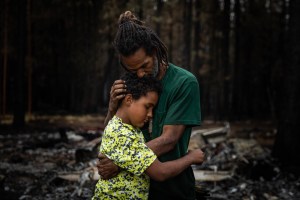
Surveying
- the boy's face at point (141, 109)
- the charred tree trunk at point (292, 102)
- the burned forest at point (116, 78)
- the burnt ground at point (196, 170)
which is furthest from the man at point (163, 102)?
the charred tree trunk at point (292, 102)

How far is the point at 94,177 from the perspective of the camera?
28.7 ft

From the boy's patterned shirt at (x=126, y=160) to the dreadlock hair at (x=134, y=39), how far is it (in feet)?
1.77

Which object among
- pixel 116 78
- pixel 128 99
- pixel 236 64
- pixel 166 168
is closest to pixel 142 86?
pixel 128 99

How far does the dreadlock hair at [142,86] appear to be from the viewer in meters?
3.09

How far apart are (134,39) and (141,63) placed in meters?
0.19

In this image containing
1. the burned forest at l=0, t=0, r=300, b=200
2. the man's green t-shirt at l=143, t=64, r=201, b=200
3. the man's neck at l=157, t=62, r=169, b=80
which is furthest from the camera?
the burned forest at l=0, t=0, r=300, b=200

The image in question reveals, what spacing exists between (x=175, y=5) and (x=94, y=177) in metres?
28.4

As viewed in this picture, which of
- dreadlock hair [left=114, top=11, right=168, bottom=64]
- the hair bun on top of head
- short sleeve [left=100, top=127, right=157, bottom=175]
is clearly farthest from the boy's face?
the hair bun on top of head

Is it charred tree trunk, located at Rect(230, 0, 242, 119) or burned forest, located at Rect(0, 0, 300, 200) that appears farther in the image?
charred tree trunk, located at Rect(230, 0, 242, 119)

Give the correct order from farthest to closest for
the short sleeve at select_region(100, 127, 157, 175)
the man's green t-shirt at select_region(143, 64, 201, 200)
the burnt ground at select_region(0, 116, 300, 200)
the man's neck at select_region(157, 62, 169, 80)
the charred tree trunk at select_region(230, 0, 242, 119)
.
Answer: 1. the charred tree trunk at select_region(230, 0, 242, 119)
2. the burnt ground at select_region(0, 116, 300, 200)
3. the man's neck at select_region(157, 62, 169, 80)
4. the man's green t-shirt at select_region(143, 64, 201, 200)
5. the short sleeve at select_region(100, 127, 157, 175)

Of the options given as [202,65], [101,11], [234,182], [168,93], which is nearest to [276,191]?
[234,182]

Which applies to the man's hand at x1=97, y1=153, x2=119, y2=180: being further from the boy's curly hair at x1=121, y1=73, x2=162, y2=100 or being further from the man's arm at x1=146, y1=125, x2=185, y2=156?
the boy's curly hair at x1=121, y1=73, x2=162, y2=100

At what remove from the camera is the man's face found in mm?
3223

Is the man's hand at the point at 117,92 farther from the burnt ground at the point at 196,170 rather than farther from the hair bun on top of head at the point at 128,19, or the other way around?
the burnt ground at the point at 196,170
